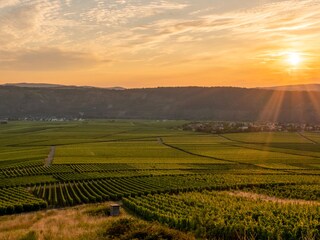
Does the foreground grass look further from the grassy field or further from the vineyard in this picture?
the vineyard

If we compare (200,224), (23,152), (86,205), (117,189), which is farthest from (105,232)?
(23,152)

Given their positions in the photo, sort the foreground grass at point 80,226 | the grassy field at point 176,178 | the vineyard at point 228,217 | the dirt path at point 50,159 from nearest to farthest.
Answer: the foreground grass at point 80,226, the vineyard at point 228,217, the grassy field at point 176,178, the dirt path at point 50,159

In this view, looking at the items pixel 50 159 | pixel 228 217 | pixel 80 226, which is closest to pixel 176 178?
pixel 228 217

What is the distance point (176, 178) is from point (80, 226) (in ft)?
119

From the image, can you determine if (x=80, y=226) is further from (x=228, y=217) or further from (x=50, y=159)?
(x=50, y=159)

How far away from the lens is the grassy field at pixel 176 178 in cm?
3550

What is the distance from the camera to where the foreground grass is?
21906 mm

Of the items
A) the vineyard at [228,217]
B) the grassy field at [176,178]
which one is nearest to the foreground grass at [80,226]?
the grassy field at [176,178]

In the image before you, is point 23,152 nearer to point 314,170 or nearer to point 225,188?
point 225,188

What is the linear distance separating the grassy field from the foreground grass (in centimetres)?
203

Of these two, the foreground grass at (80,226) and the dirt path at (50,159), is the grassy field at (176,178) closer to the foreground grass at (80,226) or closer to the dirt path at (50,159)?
the dirt path at (50,159)

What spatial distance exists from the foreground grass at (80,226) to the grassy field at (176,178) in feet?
6.67

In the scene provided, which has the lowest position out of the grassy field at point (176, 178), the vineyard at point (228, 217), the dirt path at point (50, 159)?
the dirt path at point (50, 159)

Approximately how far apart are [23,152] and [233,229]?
3345 inches
